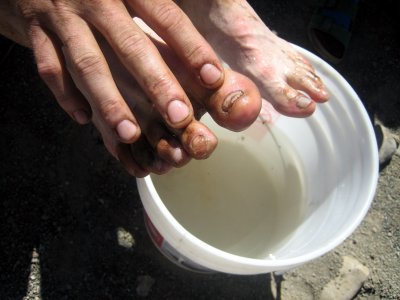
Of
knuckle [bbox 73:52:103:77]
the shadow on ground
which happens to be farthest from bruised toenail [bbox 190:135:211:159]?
the shadow on ground

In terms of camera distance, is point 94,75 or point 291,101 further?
point 291,101

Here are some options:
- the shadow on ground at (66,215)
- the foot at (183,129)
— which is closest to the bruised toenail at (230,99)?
the foot at (183,129)

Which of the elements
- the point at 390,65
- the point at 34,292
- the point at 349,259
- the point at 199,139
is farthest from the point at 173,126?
the point at 390,65

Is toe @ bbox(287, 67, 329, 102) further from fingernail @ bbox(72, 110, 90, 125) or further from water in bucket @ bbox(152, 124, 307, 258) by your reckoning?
fingernail @ bbox(72, 110, 90, 125)

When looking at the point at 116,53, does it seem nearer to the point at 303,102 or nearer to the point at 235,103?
the point at 235,103

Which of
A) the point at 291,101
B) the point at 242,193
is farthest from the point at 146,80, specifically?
the point at 242,193

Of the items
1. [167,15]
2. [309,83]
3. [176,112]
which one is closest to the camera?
[176,112]
